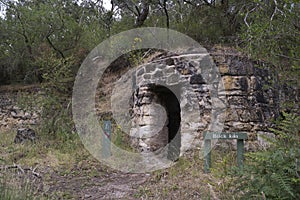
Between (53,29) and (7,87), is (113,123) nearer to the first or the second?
(53,29)

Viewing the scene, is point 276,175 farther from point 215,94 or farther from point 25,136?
point 25,136

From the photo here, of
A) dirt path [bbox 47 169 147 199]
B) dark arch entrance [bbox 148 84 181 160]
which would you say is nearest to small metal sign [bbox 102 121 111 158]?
dirt path [bbox 47 169 147 199]

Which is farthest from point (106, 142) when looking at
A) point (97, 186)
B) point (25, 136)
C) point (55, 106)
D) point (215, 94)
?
point (55, 106)

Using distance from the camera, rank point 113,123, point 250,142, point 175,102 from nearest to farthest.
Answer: point 250,142, point 175,102, point 113,123

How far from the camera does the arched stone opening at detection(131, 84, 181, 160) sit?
6.13 m

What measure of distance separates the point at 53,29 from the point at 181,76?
670 cm

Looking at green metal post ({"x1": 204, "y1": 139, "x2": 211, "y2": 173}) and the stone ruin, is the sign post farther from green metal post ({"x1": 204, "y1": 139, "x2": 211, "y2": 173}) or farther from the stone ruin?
the stone ruin

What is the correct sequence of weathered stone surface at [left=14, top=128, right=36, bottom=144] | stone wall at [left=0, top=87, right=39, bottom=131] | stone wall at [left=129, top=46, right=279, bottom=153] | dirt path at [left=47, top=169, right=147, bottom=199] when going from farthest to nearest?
stone wall at [left=0, top=87, right=39, bottom=131] → weathered stone surface at [left=14, top=128, right=36, bottom=144] → stone wall at [left=129, top=46, right=279, bottom=153] → dirt path at [left=47, top=169, right=147, bottom=199]

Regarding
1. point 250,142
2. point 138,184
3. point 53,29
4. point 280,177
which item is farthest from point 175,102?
point 53,29

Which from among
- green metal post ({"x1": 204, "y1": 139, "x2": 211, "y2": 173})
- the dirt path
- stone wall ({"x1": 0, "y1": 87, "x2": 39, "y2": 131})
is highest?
stone wall ({"x1": 0, "y1": 87, "x2": 39, "y2": 131})

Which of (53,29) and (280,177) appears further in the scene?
(53,29)

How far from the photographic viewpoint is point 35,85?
11117 millimetres

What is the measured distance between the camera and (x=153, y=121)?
6164 millimetres

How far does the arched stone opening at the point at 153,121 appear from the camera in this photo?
6.13 m
